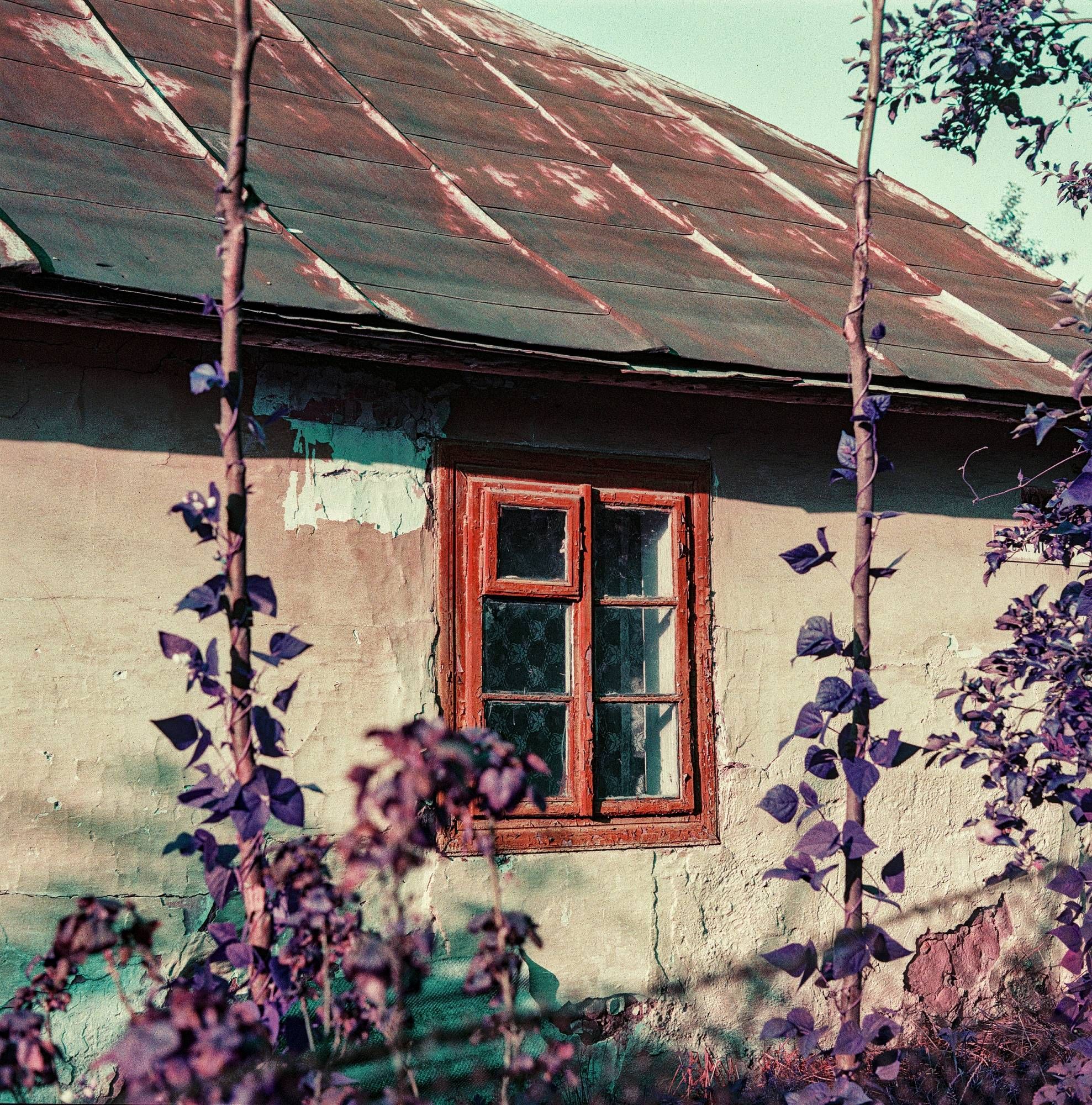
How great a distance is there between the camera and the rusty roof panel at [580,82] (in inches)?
277

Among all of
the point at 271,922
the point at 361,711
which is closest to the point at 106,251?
the point at 361,711

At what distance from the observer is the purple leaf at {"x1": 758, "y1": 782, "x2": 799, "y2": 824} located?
2674mm

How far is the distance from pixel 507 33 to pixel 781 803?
653 centimetres

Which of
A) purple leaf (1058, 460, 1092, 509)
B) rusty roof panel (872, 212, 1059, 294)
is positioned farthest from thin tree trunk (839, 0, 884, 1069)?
rusty roof panel (872, 212, 1059, 294)

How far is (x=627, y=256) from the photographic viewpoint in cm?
504

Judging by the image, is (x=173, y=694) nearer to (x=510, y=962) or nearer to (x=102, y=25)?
(x=510, y=962)

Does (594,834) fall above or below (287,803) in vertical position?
below

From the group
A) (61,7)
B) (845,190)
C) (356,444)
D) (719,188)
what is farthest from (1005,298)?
(61,7)

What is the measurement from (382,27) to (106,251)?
13.3 feet

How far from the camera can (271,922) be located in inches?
83.7

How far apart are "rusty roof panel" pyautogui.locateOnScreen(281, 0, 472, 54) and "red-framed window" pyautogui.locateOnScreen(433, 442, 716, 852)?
3.67m

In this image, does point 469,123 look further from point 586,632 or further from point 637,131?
point 586,632

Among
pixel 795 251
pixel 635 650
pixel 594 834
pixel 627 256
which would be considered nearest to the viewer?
pixel 594 834

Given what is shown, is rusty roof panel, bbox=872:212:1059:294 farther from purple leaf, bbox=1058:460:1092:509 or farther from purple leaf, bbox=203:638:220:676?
purple leaf, bbox=203:638:220:676
